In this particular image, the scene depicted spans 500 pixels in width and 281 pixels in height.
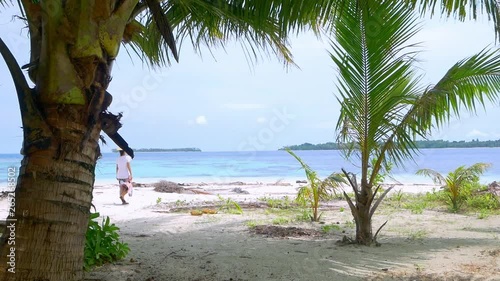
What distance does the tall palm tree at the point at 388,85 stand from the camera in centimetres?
528

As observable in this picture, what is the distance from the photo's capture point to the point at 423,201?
36.0ft

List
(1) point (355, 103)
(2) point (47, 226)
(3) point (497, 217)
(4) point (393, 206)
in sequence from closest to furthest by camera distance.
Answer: (2) point (47, 226) < (1) point (355, 103) < (3) point (497, 217) < (4) point (393, 206)

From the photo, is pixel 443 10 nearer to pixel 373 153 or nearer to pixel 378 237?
pixel 373 153

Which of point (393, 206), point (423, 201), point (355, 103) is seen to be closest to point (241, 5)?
point (355, 103)

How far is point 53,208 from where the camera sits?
8.62 feet

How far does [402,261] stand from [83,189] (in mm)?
3314

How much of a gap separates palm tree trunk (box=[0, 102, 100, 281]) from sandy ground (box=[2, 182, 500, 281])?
1.31 meters

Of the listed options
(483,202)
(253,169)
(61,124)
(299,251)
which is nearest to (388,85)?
(299,251)

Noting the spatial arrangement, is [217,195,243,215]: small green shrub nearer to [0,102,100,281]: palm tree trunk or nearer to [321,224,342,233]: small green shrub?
[321,224,342,233]: small green shrub

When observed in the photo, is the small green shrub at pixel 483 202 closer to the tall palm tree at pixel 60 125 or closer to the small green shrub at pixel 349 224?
the small green shrub at pixel 349 224

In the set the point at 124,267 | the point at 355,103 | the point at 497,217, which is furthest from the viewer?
the point at 497,217

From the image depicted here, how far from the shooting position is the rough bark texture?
2621 millimetres

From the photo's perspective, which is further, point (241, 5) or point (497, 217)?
point (497, 217)

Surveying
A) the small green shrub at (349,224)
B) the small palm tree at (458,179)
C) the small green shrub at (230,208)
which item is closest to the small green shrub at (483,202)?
the small palm tree at (458,179)
